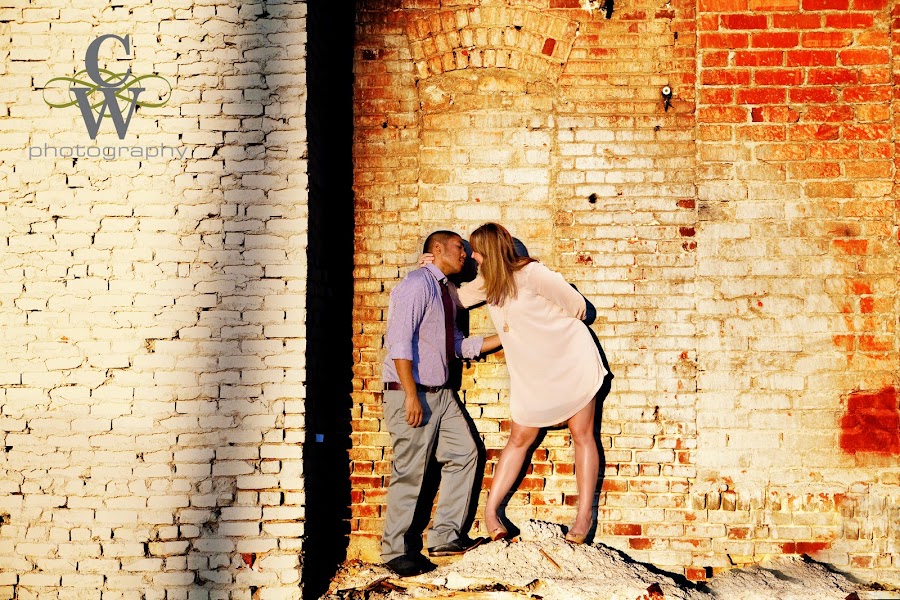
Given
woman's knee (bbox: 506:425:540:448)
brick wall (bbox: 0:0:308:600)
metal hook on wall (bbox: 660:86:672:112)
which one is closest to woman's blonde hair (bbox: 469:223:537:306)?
woman's knee (bbox: 506:425:540:448)

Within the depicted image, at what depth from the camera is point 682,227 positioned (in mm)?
4738

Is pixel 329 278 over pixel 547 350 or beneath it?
over

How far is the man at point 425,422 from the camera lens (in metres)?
4.42

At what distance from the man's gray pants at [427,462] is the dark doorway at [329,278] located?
38cm

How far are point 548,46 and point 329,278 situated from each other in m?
1.97

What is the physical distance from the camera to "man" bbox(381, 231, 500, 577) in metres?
4.42

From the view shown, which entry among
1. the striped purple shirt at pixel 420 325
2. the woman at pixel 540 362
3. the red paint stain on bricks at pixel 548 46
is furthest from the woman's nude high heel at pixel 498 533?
the red paint stain on bricks at pixel 548 46

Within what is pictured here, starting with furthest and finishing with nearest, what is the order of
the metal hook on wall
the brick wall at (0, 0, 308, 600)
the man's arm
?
the metal hook on wall < the man's arm < the brick wall at (0, 0, 308, 600)

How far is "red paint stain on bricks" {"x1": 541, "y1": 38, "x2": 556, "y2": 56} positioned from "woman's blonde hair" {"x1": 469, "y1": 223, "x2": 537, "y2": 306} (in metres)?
1.15

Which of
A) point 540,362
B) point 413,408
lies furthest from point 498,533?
point 540,362

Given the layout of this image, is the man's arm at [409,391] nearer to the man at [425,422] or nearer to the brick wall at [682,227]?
the man at [425,422]

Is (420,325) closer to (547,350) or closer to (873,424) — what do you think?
(547,350)

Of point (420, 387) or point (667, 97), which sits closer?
point (420, 387)

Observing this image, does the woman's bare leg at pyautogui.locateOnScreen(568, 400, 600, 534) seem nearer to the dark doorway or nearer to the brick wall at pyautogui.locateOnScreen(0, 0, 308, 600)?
the dark doorway
